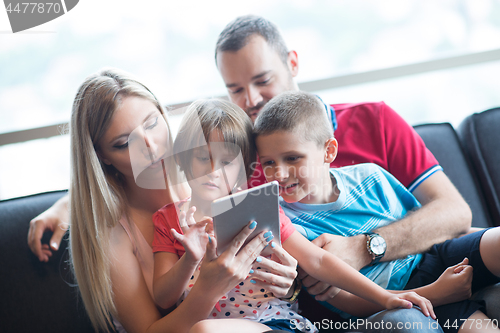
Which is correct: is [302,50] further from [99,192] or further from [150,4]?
[99,192]

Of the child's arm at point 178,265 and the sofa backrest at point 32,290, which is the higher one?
the child's arm at point 178,265

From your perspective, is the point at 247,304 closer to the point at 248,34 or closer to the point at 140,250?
the point at 140,250

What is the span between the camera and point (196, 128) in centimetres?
95

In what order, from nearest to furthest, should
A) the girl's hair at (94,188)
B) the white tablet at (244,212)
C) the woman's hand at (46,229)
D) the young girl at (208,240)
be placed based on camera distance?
the white tablet at (244,212), the young girl at (208,240), the girl's hair at (94,188), the woman's hand at (46,229)

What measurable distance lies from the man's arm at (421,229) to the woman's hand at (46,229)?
84cm

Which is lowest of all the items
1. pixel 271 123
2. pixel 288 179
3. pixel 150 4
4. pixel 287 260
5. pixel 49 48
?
pixel 287 260

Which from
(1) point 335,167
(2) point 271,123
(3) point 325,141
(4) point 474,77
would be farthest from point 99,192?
(4) point 474,77

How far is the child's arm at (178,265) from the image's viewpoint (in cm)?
85

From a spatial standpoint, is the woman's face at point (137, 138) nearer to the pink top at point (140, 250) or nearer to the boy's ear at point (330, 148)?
the pink top at point (140, 250)

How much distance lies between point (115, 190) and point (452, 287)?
3.15 feet

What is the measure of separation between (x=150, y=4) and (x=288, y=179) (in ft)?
3.79

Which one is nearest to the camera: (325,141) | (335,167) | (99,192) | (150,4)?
(99,192)

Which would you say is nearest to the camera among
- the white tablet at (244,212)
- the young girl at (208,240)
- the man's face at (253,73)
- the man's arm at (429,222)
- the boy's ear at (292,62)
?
the white tablet at (244,212)

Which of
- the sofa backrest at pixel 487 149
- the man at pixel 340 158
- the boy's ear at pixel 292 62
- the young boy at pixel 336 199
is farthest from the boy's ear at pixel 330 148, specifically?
the sofa backrest at pixel 487 149
